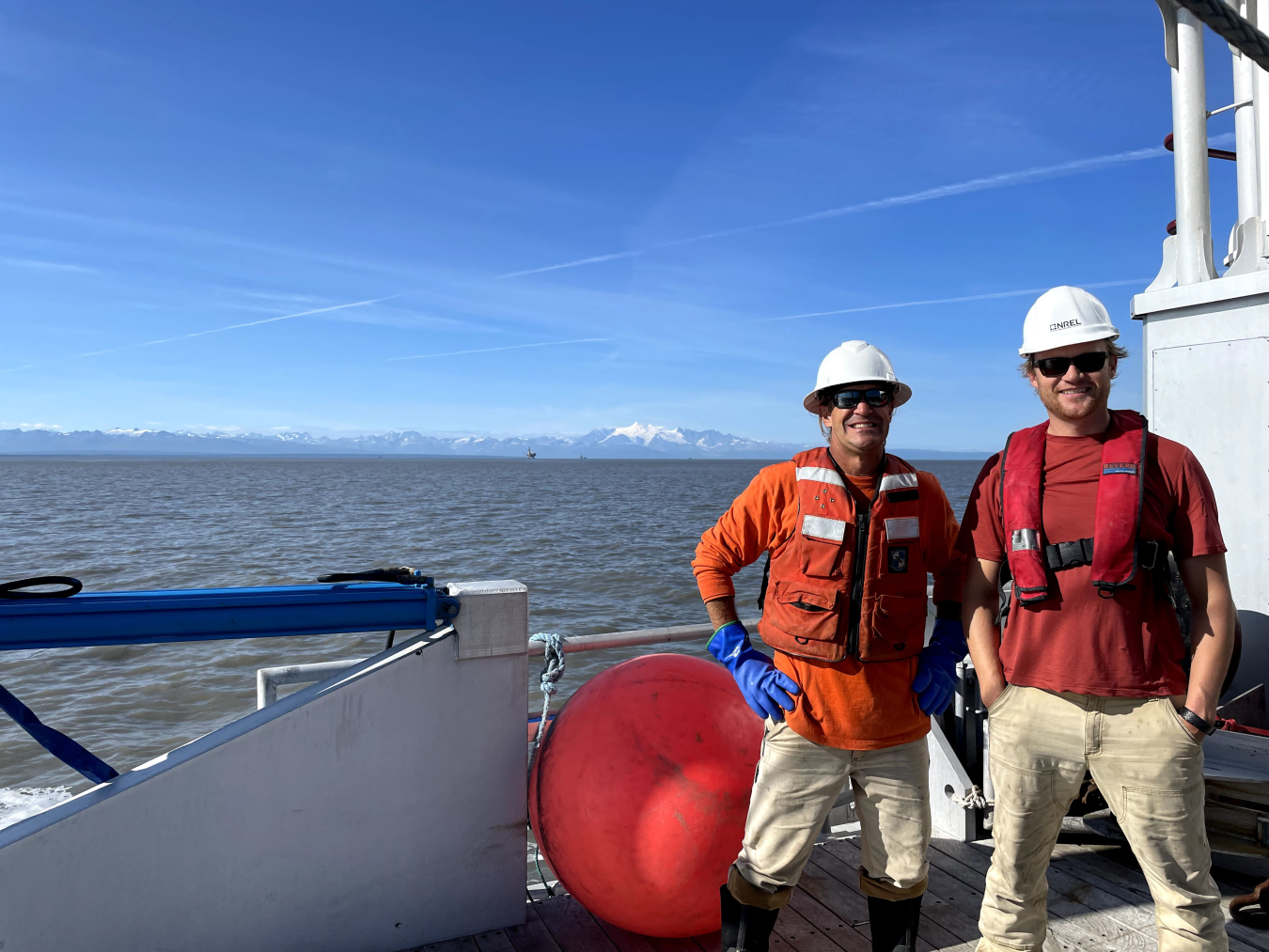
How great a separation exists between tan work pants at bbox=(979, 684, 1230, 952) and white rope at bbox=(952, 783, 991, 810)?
126 cm

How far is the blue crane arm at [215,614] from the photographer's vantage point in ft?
8.61

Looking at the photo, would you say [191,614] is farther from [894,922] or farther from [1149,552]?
[1149,552]

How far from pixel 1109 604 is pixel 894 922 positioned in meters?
1.21

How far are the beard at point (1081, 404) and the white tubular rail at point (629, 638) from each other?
1.47 meters

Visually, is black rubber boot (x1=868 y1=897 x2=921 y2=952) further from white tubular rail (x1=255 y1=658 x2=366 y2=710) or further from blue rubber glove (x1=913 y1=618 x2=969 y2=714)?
white tubular rail (x1=255 y1=658 x2=366 y2=710)

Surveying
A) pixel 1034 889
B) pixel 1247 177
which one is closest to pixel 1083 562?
Answer: pixel 1034 889

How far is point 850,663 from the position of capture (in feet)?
8.48

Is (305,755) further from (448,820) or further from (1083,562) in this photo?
(1083,562)

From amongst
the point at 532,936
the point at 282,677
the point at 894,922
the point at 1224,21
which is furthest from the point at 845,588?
the point at 282,677

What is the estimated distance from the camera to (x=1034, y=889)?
247 cm

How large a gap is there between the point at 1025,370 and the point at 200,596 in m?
2.73

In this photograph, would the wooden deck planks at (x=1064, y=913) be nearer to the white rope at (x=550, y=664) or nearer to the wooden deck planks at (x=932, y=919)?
the wooden deck planks at (x=932, y=919)

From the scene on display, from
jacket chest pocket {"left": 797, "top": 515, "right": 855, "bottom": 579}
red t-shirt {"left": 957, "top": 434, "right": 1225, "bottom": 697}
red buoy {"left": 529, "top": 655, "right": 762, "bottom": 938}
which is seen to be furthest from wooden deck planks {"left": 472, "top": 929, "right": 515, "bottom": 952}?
red t-shirt {"left": 957, "top": 434, "right": 1225, "bottom": 697}

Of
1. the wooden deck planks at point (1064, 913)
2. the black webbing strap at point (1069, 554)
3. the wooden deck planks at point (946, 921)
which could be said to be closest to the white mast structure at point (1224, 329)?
the wooden deck planks at point (1064, 913)
